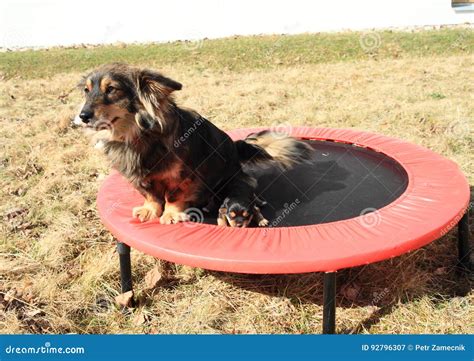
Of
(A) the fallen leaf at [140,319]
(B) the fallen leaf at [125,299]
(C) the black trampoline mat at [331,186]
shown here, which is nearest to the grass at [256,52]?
(C) the black trampoline mat at [331,186]

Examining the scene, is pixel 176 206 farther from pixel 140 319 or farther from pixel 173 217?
pixel 140 319

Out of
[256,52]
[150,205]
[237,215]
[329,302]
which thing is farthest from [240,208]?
[256,52]

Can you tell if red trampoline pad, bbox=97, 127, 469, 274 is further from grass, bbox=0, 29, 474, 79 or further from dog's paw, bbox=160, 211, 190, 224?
grass, bbox=0, 29, 474, 79

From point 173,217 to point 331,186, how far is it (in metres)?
1.20

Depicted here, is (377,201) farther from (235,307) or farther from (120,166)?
(120,166)

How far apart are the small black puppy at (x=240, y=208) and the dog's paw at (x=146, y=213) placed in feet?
1.18

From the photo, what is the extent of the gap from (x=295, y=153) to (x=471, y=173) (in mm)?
1805

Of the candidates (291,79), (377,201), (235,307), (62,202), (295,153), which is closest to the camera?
(235,307)

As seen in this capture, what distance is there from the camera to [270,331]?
2.46 m

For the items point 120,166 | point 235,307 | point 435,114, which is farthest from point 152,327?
point 435,114

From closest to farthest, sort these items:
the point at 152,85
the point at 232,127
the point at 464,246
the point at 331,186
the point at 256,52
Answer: the point at 152,85 → the point at 464,246 → the point at 331,186 → the point at 232,127 → the point at 256,52

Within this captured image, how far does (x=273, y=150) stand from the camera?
3.28 metres

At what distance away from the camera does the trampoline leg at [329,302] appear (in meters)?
2.15

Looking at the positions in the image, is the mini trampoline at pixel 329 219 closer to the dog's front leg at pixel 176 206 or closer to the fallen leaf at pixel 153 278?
the dog's front leg at pixel 176 206
